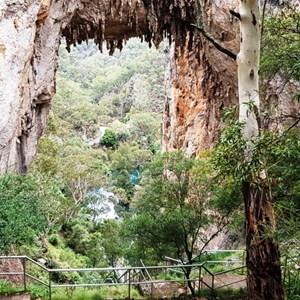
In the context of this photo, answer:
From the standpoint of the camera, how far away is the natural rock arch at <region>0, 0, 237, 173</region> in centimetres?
956

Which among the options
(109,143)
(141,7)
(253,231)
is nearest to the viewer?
(253,231)

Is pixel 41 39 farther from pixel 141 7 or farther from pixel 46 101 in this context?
pixel 141 7

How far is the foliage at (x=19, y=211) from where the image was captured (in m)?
7.05

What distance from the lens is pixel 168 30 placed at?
15273 mm

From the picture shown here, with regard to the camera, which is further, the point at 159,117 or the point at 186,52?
the point at 159,117

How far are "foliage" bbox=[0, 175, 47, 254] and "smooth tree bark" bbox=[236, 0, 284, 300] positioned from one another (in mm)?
3682

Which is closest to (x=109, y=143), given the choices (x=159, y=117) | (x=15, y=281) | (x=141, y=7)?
(x=159, y=117)

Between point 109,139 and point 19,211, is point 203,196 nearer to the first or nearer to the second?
point 19,211

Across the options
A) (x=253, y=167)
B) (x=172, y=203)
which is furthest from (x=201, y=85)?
(x=253, y=167)

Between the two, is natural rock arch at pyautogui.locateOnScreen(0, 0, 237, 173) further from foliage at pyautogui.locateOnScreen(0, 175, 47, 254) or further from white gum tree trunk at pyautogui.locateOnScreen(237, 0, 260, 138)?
white gum tree trunk at pyautogui.locateOnScreen(237, 0, 260, 138)

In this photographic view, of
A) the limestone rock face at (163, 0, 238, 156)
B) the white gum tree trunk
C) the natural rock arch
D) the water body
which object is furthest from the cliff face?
the water body

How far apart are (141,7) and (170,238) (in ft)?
26.2

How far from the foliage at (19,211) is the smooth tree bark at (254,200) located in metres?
3.68

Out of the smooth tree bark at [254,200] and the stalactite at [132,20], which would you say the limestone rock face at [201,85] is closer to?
the stalactite at [132,20]
